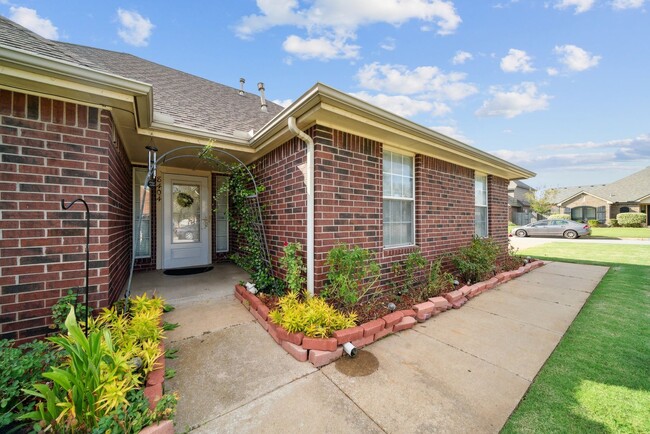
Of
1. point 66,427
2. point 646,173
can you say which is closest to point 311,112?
point 66,427

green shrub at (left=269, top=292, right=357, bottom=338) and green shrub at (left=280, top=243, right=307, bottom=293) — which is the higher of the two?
green shrub at (left=280, top=243, right=307, bottom=293)

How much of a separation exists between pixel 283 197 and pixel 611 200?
3659 cm

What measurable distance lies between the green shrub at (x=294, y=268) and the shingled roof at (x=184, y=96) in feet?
7.94

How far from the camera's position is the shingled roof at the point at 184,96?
4.05 meters

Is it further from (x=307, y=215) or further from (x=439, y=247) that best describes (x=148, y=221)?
(x=439, y=247)

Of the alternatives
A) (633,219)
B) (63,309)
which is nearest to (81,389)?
(63,309)

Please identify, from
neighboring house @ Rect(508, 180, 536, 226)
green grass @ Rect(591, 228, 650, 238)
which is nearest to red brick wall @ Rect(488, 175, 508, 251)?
green grass @ Rect(591, 228, 650, 238)

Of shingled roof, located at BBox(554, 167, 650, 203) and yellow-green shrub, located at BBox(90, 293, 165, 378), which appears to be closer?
yellow-green shrub, located at BBox(90, 293, 165, 378)

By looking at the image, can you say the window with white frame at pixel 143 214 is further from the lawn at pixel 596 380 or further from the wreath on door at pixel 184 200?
the lawn at pixel 596 380

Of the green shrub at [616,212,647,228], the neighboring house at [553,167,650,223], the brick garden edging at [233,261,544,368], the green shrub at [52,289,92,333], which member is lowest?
the brick garden edging at [233,261,544,368]

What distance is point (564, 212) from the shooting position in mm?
29938

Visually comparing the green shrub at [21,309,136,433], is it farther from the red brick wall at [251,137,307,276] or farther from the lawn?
the lawn

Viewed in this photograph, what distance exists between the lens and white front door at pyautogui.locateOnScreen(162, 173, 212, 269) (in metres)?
5.40

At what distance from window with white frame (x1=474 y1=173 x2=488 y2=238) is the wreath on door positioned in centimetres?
696
